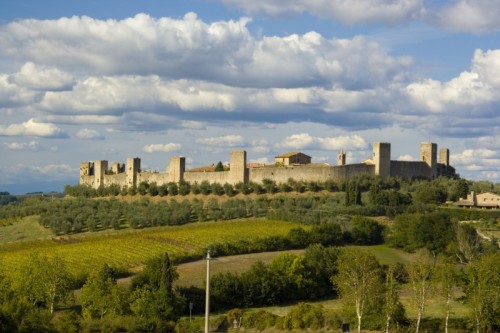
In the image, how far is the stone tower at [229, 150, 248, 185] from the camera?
69062 millimetres

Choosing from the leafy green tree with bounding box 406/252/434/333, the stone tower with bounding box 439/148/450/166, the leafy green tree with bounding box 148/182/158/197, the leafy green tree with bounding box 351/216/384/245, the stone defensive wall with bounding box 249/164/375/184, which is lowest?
the leafy green tree with bounding box 406/252/434/333

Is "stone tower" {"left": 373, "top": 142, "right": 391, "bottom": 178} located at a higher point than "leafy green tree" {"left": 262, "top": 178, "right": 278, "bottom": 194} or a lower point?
higher

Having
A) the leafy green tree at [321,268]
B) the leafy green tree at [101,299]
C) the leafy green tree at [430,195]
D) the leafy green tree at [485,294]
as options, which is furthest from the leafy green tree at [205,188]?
the leafy green tree at [485,294]

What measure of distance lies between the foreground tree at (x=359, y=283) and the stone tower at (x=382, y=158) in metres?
31.9

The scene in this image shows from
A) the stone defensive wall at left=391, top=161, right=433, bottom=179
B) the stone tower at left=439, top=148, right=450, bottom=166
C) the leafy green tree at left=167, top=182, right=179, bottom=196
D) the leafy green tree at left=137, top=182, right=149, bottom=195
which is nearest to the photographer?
the stone defensive wall at left=391, top=161, right=433, bottom=179

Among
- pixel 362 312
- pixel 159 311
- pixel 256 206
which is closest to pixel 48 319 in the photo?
pixel 159 311

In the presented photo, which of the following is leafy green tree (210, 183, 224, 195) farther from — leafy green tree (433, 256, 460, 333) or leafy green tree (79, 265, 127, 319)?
leafy green tree (433, 256, 460, 333)

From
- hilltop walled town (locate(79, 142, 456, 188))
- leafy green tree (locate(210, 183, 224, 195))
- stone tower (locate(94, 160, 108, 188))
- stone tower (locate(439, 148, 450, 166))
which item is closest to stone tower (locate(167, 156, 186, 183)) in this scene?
hilltop walled town (locate(79, 142, 456, 188))

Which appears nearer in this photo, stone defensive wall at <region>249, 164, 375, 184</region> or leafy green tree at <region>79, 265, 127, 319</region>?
leafy green tree at <region>79, 265, 127, 319</region>

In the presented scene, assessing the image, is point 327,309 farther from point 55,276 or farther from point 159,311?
point 55,276

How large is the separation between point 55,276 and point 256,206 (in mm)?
26611

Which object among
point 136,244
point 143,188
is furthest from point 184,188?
point 136,244

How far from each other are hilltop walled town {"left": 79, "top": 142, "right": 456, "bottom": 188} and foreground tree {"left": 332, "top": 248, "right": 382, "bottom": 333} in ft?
99.9

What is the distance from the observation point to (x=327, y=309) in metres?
37.1
